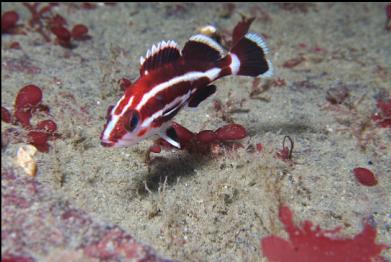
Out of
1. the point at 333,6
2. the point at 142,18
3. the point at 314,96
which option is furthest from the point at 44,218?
the point at 333,6

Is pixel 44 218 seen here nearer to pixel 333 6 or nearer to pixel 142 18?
pixel 142 18

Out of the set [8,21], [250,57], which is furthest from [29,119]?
[8,21]

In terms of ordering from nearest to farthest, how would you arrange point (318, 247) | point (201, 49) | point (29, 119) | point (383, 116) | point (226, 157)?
point (318, 247)
point (201, 49)
point (226, 157)
point (29, 119)
point (383, 116)

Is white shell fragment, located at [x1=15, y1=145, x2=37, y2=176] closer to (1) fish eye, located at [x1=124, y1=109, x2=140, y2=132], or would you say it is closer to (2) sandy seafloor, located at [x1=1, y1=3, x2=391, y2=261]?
(2) sandy seafloor, located at [x1=1, y1=3, x2=391, y2=261]

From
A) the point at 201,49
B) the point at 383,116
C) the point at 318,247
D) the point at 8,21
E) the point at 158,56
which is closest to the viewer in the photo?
the point at 318,247

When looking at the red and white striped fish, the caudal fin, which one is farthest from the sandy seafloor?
the caudal fin

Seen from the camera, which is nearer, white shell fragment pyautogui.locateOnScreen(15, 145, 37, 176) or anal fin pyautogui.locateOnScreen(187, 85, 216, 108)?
white shell fragment pyautogui.locateOnScreen(15, 145, 37, 176)

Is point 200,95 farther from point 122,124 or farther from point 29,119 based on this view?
point 29,119

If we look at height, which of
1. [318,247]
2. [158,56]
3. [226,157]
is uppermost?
[158,56]
